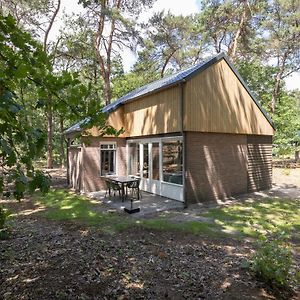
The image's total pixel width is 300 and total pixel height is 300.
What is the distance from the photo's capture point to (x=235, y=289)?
165 inches

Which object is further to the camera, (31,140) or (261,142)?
(261,142)

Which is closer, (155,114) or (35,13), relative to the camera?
(155,114)

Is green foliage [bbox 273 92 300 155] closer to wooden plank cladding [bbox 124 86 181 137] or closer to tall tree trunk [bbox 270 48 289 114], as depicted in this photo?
tall tree trunk [bbox 270 48 289 114]

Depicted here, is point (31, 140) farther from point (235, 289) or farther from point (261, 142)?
point (261, 142)

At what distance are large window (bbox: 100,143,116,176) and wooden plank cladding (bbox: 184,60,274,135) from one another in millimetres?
4997

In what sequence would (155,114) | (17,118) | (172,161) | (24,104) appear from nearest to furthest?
1. (17,118)
2. (24,104)
3. (172,161)
4. (155,114)

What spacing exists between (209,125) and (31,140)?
31.2ft

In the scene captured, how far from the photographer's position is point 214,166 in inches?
446

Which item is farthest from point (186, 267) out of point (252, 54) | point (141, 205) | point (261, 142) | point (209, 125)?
point (252, 54)

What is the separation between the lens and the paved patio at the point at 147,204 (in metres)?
9.42

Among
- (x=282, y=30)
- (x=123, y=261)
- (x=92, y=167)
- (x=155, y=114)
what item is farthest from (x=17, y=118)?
(x=282, y=30)

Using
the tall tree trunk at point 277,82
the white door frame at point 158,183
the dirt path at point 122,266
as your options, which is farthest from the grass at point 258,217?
the tall tree trunk at point 277,82

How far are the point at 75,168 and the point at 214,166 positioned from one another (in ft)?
23.9

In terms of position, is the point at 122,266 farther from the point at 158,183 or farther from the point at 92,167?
the point at 92,167
